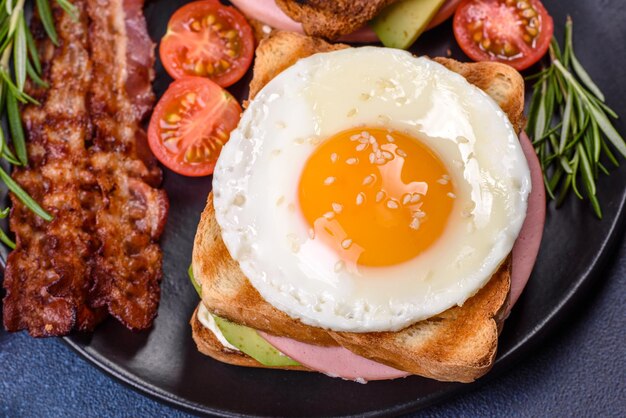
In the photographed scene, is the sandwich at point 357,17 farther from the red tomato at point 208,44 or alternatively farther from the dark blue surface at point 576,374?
the dark blue surface at point 576,374

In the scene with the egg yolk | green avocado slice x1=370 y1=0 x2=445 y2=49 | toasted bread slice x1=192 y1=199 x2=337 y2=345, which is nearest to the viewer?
the egg yolk

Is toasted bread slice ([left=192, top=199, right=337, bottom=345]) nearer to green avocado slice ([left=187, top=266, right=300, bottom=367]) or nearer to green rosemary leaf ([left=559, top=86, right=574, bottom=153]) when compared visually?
green avocado slice ([left=187, top=266, right=300, bottom=367])

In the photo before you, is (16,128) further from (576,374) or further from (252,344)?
(576,374)

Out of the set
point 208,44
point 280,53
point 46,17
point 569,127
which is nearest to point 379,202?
point 280,53

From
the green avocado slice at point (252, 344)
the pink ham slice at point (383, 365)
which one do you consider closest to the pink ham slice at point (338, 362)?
the pink ham slice at point (383, 365)

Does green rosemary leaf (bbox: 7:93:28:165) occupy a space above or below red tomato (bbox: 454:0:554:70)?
below

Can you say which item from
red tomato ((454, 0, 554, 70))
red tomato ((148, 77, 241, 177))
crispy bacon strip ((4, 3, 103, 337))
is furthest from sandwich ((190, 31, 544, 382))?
crispy bacon strip ((4, 3, 103, 337))
